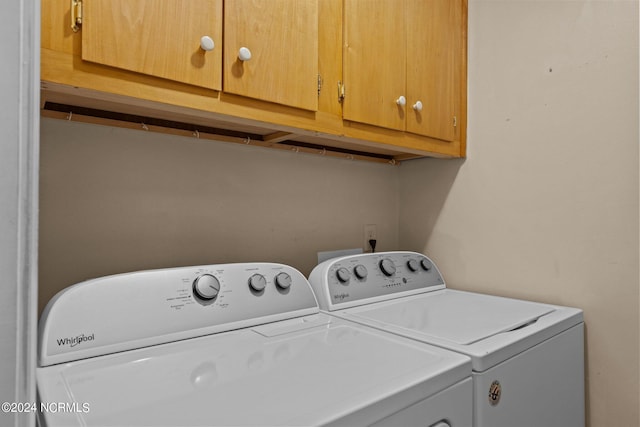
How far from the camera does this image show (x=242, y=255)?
1.28 metres

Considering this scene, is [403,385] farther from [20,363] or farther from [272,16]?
[272,16]

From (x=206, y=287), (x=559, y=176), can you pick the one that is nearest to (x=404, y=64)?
(x=559, y=176)

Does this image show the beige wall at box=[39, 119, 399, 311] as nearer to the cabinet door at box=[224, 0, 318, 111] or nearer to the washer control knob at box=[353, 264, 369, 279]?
the washer control knob at box=[353, 264, 369, 279]

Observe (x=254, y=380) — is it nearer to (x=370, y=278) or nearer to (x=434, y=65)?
(x=370, y=278)

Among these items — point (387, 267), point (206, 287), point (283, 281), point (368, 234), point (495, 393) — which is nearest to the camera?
point (495, 393)

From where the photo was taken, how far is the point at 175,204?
115 cm

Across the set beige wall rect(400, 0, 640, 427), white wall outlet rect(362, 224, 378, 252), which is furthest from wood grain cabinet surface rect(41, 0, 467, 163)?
white wall outlet rect(362, 224, 378, 252)

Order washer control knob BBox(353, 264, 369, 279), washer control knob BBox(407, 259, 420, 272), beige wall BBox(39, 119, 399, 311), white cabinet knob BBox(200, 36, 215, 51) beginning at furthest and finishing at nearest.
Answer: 1. washer control knob BBox(407, 259, 420, 272)
2. washer control knob BBox(353, 264, 369, 279)
3. beige wall BBox(39, 119, 399, 311)
4. white cabinet knob BBox(200, 36, 215, 51)

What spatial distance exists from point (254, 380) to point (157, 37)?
2.25 feet

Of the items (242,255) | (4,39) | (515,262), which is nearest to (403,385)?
(4,39)

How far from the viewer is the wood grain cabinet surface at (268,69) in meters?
0.73

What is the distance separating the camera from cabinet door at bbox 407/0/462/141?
1274 millimetres

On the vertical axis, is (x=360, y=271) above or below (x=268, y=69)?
below

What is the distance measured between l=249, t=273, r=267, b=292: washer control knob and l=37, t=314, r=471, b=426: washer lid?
0.45 feet
